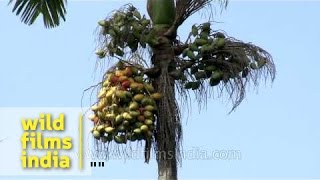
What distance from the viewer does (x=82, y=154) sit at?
193 inches

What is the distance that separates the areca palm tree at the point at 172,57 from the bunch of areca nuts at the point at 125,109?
37mm

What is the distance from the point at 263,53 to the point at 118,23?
1001 mm

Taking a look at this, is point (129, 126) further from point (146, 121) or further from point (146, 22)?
point (146, 22)

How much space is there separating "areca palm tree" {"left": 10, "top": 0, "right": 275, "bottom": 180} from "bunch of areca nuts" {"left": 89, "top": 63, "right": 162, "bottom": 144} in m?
0.04

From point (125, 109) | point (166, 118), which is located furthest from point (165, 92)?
point (125, 109)

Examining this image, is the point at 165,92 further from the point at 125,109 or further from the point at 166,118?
the point at 125,109

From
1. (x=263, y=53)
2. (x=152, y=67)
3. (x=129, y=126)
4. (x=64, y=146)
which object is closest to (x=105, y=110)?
(x=129, y=126)

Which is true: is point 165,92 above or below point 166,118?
above

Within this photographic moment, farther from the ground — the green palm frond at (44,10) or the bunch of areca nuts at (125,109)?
the green palm frond at (44,10)

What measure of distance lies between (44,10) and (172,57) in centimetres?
128

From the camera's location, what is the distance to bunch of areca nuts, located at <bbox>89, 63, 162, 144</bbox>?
3.71 metres

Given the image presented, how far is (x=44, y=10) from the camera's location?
15.2 ft

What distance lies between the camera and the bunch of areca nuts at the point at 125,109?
146 inches

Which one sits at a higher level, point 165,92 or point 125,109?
point 165,92
